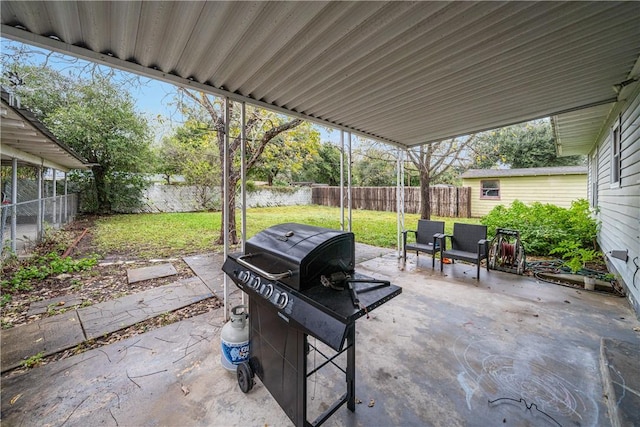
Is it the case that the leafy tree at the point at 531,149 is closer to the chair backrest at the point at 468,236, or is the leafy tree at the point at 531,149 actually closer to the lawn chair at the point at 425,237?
the lawn chair at the point at 425,237

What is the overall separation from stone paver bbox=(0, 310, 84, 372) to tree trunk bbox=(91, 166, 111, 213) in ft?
35.3

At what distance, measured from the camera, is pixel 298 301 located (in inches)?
50.3

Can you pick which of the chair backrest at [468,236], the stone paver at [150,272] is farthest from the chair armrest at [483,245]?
the stone paver at [150,272]

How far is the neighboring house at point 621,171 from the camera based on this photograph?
9.40ft

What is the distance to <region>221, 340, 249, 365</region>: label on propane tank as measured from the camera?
1.94 metres

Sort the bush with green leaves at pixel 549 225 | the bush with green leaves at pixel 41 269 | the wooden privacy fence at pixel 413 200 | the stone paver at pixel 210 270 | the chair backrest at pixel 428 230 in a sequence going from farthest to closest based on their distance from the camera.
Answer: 1. the wooden privacy fence at pixel 413 200
2. the bush with green leaves at pixel 549 225
3. the chair backrest at pixel 428 230
4. the stone paver at pixel 210 270
5. the bush with green leaves at pixel 41 269

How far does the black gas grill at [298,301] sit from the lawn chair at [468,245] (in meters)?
3.30

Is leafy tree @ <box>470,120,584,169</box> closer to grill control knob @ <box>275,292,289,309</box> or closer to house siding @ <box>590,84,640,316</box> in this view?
house siding @ <box>590,84,640,316</box>

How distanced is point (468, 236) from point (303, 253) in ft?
13.8

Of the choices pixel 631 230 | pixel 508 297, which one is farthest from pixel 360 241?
pixel 631 230

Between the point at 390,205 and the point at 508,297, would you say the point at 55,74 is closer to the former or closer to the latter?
the point at 508,297

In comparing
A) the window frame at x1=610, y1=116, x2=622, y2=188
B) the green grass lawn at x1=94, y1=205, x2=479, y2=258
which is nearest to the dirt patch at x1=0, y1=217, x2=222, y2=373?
the green grass lawn at x1=94, y1=205, x2=479, y2=258

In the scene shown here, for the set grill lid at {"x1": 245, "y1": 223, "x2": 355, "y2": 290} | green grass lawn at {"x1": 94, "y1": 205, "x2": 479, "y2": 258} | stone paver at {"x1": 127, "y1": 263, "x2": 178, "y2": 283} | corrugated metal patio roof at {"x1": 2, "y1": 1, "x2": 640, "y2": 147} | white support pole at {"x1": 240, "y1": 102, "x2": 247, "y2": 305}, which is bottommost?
stone paver at {"x1": 127, "y1": 263, "x2": 178, "y2": 283}

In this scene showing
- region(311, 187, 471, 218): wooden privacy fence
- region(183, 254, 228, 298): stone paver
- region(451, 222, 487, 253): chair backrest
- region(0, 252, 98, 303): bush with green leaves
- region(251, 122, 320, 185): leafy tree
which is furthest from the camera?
region(311, 187, 471, 218): wooden privacy fence
